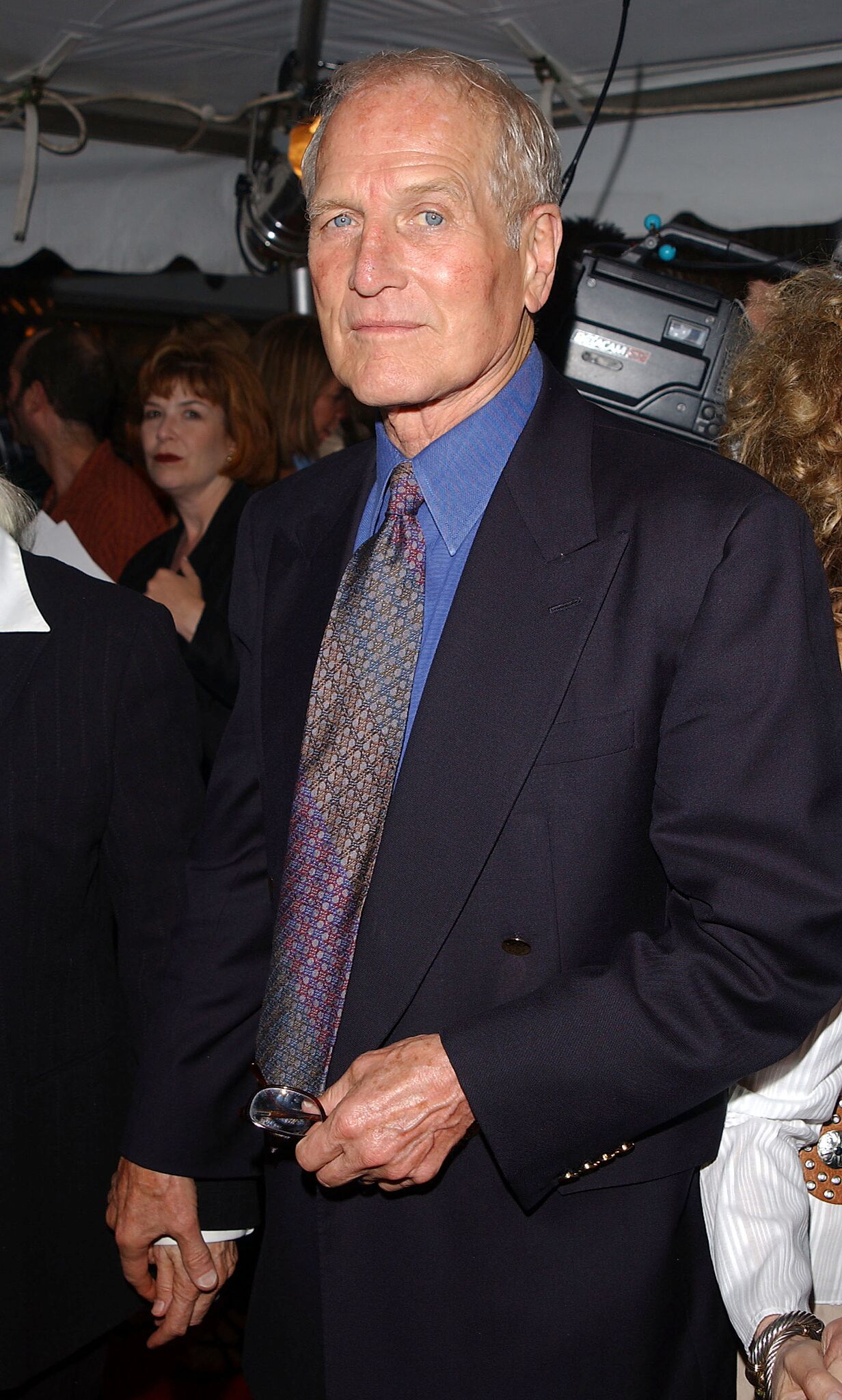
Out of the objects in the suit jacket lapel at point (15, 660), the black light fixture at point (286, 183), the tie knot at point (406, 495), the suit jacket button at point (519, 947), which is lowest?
the suit jacket button at point (519, 947)

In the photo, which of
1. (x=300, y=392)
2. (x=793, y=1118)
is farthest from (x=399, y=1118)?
(x=300, y=392)

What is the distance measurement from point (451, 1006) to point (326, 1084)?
0.16 metres

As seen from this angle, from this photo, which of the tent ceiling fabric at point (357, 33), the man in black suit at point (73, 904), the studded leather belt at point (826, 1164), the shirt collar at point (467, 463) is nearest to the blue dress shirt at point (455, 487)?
the shirt collar at point (467, 463)

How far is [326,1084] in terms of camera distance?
1.16 meters

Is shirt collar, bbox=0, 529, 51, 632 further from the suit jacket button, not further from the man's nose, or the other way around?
the suit jacket button

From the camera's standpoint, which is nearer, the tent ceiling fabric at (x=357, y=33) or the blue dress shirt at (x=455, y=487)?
the blue dress shirt at (x=455, y=487)

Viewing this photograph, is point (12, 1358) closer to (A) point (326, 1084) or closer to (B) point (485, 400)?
(A) point (326, 1084)

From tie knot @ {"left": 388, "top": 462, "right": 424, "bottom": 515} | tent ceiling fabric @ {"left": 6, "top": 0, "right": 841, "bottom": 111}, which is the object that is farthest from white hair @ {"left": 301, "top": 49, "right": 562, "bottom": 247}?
tent ceiling fabric @ {"left": 6, "top": 0, "right": 841, "bottom": 111}

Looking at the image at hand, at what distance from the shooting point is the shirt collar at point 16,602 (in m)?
1.33

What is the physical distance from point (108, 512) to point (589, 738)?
8.61 ft

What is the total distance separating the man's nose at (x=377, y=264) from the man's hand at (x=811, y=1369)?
101cm

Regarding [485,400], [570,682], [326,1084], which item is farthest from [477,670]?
[326,1084]

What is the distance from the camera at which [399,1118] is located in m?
1.00

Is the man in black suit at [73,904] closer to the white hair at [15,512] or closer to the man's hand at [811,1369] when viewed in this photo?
the white hair at [15,512]
